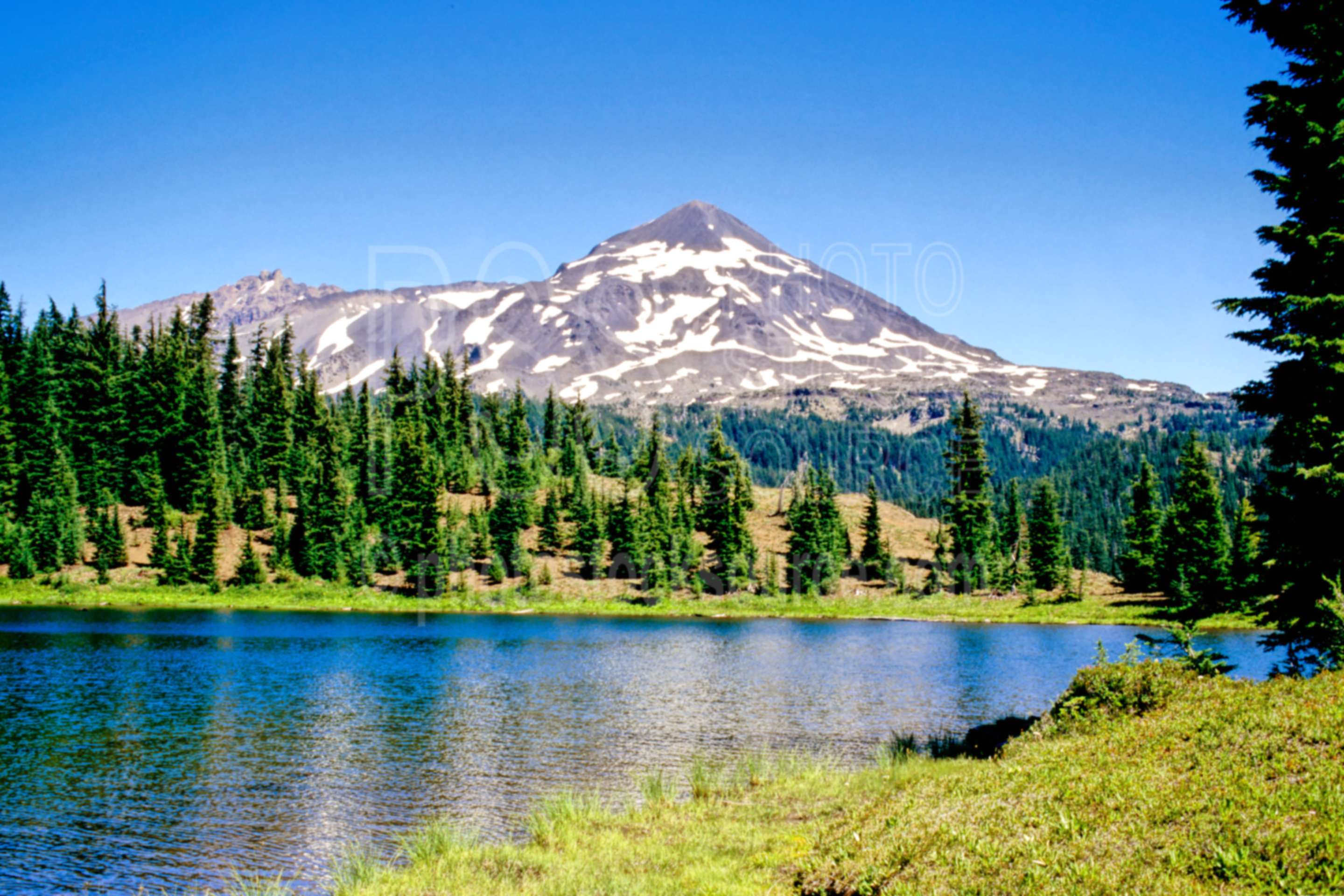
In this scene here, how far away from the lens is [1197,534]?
258 feet

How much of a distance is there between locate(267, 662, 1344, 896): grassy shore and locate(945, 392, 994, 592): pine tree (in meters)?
83.3

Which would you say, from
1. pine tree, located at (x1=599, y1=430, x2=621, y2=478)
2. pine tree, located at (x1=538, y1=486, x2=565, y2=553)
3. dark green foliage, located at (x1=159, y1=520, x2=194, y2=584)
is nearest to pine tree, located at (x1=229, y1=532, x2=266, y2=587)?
dark green foliage, located at (x1=159, y1=520, x2=194, y2=584)

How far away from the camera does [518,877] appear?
15.1 meters

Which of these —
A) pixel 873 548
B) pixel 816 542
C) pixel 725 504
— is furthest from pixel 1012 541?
pixel 725 504

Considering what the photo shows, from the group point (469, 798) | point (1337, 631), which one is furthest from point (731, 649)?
point (1337, 631)

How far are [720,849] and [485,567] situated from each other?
8701 centimetres

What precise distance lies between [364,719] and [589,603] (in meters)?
59.5

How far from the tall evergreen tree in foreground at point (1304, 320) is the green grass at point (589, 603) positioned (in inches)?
2614

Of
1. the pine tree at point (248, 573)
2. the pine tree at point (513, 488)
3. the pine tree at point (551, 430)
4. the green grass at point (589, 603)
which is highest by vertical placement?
the pine tree at point (551, 430)

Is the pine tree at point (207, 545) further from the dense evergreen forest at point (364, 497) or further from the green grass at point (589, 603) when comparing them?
the green grass at point (589, 603)

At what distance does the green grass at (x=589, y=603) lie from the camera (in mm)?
81250

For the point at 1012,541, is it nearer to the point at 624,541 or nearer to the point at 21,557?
the point at 624,541

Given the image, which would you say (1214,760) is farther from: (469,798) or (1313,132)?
(469,798)

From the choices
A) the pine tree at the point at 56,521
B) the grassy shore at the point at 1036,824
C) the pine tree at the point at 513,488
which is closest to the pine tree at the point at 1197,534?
the pine tree at the point at 513,488
